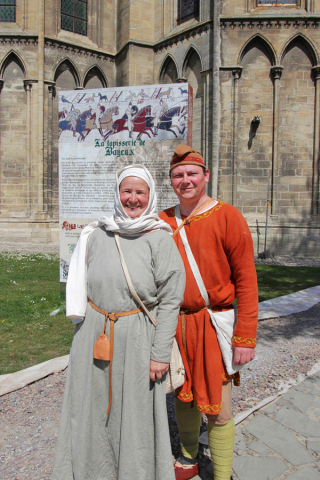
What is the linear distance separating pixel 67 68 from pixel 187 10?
5.15 m

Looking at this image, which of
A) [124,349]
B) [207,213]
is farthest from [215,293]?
[124,349]

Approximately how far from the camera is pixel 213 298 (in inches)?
75.8

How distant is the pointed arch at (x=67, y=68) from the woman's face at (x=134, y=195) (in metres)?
14.1

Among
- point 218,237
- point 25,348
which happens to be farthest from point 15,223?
point 218,237

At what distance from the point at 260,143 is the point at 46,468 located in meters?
11.4

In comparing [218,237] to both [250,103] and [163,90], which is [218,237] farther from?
[250,103]

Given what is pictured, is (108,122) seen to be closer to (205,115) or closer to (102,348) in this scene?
(102,348)

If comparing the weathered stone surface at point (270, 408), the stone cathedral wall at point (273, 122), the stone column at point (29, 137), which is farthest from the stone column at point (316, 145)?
the stone column at point (29, 137)

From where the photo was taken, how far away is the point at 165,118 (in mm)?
4449

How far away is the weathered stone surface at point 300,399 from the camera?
2891 millimetres

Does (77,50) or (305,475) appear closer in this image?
(305,475)

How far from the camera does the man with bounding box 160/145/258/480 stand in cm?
190

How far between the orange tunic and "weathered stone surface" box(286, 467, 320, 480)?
739 mm

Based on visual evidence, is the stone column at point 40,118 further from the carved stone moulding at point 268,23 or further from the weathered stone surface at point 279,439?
the weathered stone surface at point 279,439
